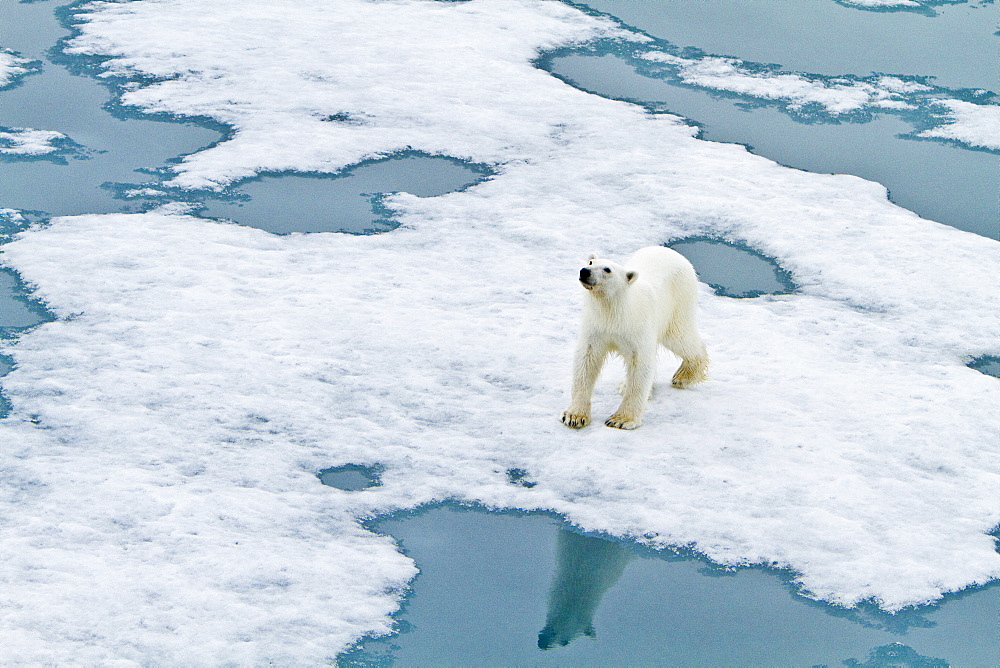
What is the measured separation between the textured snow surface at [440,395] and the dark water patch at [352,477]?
5 centimetres

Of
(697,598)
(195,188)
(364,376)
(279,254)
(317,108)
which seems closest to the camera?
(697,598)

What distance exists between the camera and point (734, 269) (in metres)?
6.61

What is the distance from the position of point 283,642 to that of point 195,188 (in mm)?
4538

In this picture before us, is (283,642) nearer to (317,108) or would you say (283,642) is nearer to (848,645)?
(848,645)

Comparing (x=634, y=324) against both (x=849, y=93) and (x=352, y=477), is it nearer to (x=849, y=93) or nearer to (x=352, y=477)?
(x=352, y=477)

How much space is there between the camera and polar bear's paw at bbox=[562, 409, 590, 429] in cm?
476

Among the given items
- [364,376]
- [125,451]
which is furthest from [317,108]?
[125,451]

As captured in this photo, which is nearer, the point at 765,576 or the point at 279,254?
the point at 765,576

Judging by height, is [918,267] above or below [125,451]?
above

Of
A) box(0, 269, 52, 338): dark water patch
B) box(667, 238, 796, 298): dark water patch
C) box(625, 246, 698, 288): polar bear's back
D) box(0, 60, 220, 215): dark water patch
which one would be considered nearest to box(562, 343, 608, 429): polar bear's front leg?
box(625, 246, 698, 288): polar bear's back

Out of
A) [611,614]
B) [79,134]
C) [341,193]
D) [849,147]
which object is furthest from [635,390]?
[79,134]

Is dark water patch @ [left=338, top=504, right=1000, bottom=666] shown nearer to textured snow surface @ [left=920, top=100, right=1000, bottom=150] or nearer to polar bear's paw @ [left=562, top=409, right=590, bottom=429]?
polar bear's paw @ [left=562, top=409, right=590, bottom=429]

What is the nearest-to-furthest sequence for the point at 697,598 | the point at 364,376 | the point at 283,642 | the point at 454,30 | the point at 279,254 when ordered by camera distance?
the point at 283,642 < the point at 697,598 < the point at 364,376 < the point at 279,254 < the point at 454,30

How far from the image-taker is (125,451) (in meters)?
4.44
